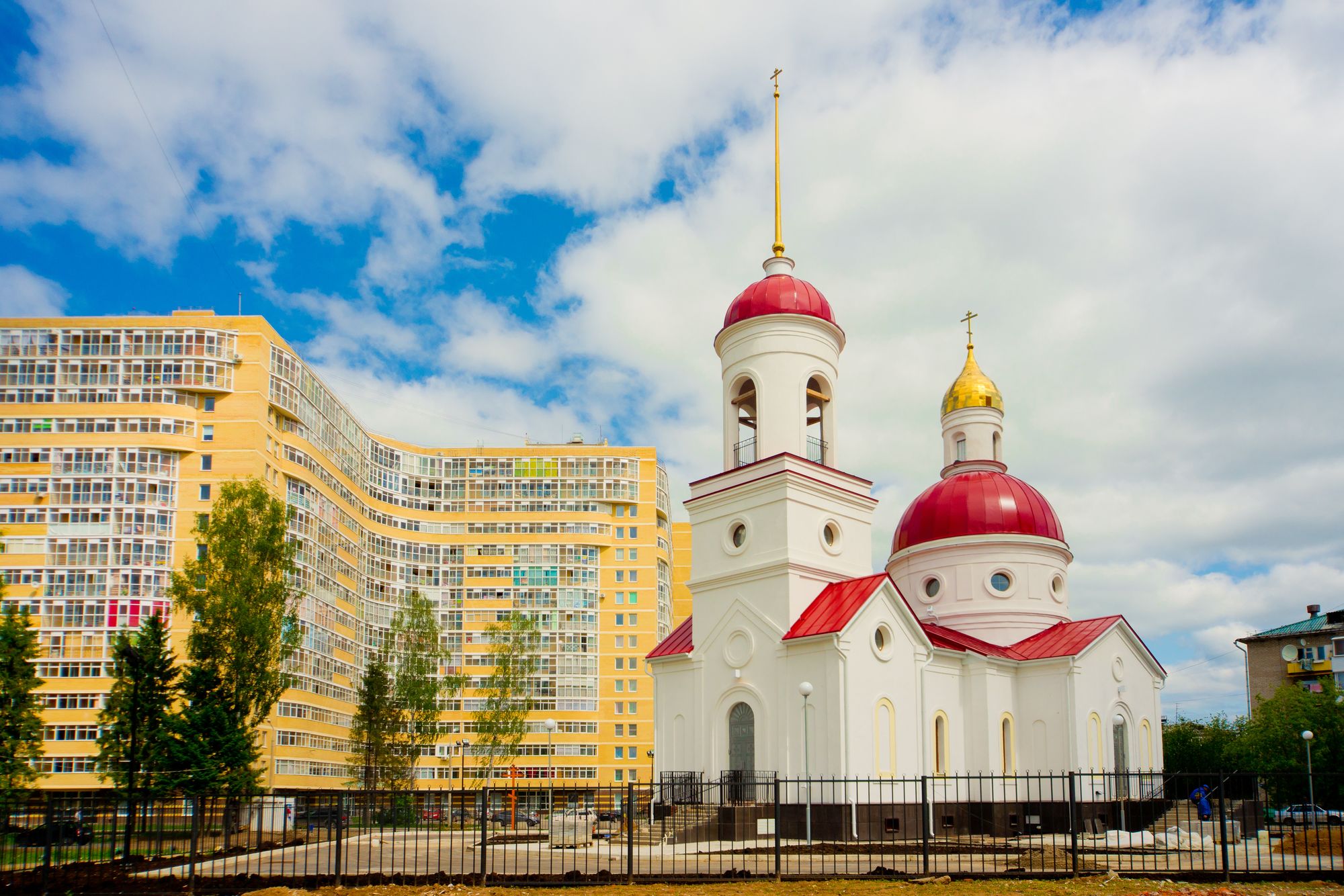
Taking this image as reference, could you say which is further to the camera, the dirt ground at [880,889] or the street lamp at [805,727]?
the street lamp at [805,727]

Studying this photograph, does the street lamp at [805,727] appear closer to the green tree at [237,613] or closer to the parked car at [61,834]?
the parked car at [61,834]

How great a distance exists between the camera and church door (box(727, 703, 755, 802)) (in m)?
27.7

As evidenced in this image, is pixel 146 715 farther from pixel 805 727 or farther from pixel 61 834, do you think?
pixel 805 727

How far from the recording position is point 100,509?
45781mm

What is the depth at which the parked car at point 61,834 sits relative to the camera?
719 inches

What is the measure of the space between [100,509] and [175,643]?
6.81 m

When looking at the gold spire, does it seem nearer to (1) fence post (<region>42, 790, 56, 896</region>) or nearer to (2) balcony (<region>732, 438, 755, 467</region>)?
(2) balcony (<region>732, 438, 755, 467</region>)

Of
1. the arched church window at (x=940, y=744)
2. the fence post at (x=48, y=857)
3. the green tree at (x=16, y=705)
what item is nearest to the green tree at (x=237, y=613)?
the green tree at (x=16, y=705)

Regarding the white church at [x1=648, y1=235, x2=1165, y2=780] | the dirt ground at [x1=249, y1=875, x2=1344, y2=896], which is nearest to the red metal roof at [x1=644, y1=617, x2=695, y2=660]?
the white church at [x1=648, y1=235, x2=1165, y2=780]

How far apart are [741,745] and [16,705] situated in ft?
64.6

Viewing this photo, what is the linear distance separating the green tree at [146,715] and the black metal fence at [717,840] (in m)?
3.10

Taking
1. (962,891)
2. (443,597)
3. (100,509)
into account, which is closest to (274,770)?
(100,509)

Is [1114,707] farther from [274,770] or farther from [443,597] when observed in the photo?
[443,597]

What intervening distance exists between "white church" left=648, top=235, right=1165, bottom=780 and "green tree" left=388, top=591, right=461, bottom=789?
19138 mm
